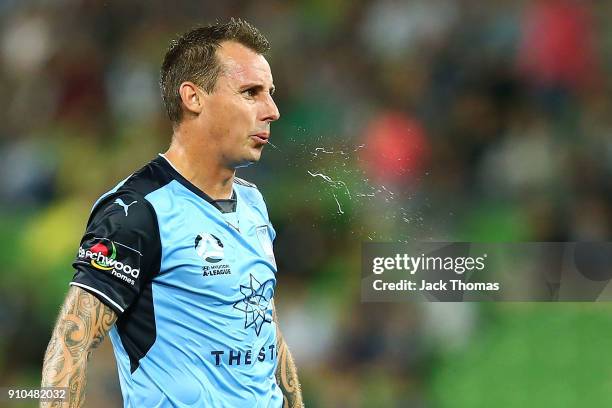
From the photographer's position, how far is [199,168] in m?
2.36

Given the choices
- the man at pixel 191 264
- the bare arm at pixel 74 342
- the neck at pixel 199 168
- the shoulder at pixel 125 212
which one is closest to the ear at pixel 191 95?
the man at pixel 191 264

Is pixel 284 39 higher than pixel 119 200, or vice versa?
pixel 284 39

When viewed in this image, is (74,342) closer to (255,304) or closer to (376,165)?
(255,304)

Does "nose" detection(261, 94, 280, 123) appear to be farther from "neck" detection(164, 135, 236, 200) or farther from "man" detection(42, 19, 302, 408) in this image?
"neck" detection(164, 135, 236, 200)

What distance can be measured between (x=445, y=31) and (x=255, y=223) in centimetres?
261

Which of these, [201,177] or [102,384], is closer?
[201,177]

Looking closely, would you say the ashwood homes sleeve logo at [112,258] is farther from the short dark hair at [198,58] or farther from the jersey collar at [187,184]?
the short dark hair at [198,58]

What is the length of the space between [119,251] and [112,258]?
3 cm

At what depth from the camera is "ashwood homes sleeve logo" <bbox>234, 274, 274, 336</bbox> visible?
7.50ft

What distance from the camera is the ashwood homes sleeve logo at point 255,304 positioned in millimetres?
2287

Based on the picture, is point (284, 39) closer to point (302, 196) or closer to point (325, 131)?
point (325, 131)

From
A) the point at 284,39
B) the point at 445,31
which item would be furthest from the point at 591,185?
the point at 284,39

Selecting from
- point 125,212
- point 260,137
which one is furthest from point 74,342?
point 260,137

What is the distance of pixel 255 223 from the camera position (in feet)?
8.27
